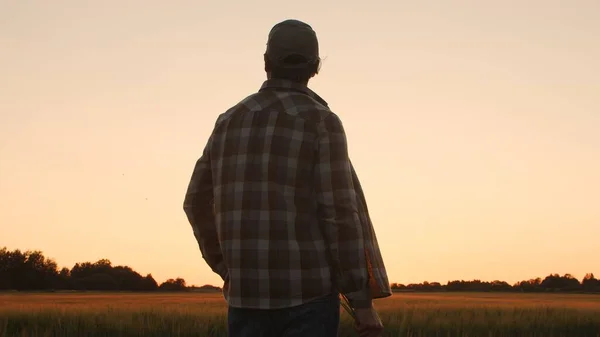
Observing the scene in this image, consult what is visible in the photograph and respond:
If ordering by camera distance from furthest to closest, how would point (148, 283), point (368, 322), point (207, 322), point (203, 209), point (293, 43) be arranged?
point (148, 283) → point (207, 322) → point (203, 209) → point (293, 43) → point (368, 322)

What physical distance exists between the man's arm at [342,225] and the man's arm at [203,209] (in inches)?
24.4

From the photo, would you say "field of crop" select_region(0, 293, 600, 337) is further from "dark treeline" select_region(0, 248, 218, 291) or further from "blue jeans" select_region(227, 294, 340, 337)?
"dark treeline" select_region(0, 248, 218, 291)

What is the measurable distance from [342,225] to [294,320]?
394 millimetres

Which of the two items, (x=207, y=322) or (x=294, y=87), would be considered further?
(x=207, y=322)

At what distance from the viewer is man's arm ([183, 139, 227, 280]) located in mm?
3219

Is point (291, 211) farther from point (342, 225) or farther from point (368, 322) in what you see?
point (368, 322)

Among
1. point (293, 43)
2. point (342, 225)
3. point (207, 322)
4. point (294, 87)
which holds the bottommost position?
point (207, 322)

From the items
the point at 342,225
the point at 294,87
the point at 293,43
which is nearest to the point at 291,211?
the point at 342,225

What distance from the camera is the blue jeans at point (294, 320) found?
2748mm

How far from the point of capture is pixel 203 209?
3.28 metres

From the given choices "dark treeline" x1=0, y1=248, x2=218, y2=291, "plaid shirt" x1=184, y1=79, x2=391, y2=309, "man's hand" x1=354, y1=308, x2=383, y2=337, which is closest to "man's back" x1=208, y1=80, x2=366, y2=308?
"plaid shirt" x1=184, y1=79, x2=391, y2=309

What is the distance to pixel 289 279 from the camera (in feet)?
9.04

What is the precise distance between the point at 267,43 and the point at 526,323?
9.66 meters

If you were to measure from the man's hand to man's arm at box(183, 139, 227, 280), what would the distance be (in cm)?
73
